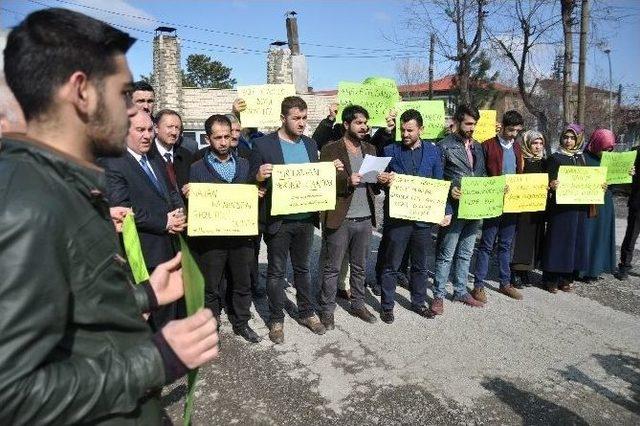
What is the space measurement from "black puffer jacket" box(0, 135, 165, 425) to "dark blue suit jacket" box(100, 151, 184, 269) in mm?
2313

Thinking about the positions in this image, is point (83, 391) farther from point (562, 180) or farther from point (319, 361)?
point (562, 180)

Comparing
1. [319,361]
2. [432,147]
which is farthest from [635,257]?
[319,361]

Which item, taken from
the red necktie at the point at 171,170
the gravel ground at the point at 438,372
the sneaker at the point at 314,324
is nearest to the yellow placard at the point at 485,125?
the gravel ground at the point at 438,372

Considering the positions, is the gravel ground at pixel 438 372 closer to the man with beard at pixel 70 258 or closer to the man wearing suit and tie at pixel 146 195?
the man wearing suit and tie at pixel 146 195

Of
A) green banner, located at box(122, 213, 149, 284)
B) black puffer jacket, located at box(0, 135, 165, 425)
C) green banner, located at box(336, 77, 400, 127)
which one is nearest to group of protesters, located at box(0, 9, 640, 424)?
black puffer jacket, located at box(0, 135, 165, 425)

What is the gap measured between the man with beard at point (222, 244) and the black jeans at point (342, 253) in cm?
82

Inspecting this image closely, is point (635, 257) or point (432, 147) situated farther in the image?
point (635, 257)

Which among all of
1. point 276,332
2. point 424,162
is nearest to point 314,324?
point 276,332

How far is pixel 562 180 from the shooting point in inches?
226

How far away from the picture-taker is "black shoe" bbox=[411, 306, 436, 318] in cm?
508

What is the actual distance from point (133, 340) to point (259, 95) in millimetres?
4372

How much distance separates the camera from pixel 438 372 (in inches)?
152

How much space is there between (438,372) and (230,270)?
2.10 metres

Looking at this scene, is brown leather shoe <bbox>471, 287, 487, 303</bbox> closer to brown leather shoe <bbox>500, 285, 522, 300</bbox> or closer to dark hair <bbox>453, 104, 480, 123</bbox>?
brown leather shoe <bbox>500, 285, 522, 300</bbox>
